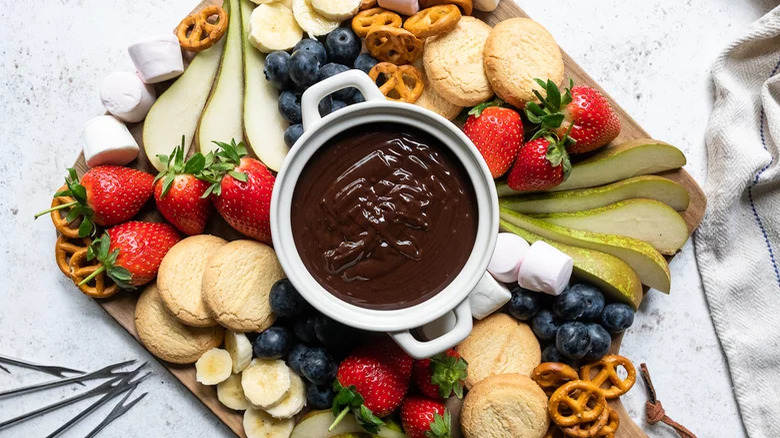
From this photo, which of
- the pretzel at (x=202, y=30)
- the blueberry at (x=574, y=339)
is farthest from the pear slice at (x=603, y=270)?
the pretzel at (x=202, y=30)

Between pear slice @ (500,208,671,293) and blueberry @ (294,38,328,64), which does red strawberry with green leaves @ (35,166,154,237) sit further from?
pear slice @ (500,208,671,293)

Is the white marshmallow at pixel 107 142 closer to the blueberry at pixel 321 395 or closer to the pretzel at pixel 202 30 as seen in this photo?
the pretzel at pixel 202 30

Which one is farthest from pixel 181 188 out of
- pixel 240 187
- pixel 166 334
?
pixel 166 334

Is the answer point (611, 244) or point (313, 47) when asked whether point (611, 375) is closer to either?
point (611, 244)

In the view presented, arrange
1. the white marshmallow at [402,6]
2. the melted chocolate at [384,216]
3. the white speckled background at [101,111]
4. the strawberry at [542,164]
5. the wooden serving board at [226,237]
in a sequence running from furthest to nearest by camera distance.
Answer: the white speckled background at [101,111] < the wooden serving board at [226,237] < the white marshmallow at [402,6] < the strawberry at [542,164] < the melted chocolate at [384,216]

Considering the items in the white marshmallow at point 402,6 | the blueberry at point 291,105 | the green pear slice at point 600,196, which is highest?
the white marshmallow at point 402,6

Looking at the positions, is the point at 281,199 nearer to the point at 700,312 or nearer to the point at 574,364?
the point at 574,364

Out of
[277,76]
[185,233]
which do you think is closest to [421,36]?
[277,76]

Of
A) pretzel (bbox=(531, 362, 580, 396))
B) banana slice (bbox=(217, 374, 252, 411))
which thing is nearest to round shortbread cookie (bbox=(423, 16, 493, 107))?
pretzel (bbox=(531, 362, 580, 396))
